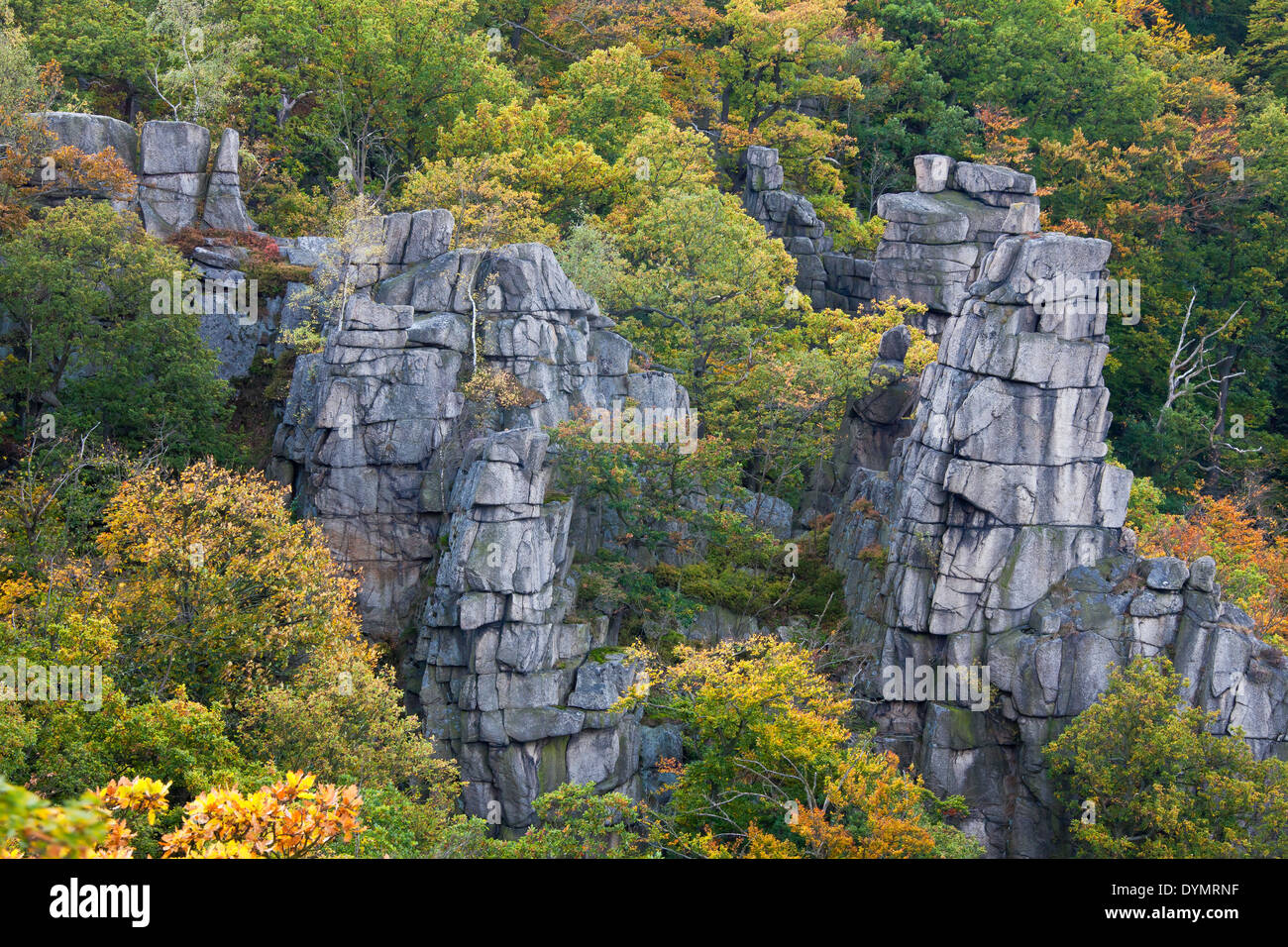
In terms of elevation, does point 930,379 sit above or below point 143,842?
above

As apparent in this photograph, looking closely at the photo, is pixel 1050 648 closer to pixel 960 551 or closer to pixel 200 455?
pixel 960 551

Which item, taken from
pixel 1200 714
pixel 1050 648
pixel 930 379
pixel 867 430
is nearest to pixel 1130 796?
pixel 1200 714

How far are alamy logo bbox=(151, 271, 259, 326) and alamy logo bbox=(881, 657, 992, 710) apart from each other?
892 inches

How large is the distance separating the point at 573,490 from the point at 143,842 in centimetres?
1845

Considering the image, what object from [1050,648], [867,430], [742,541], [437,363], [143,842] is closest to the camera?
[143,842]

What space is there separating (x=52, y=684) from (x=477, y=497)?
12.6m

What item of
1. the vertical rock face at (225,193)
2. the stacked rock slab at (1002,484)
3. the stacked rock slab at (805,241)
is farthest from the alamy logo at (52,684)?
the stacked rock slab at (805,241)

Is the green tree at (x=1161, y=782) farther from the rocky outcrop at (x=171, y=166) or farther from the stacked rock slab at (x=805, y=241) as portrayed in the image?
the rocky outcrop at (x=171, y=166)

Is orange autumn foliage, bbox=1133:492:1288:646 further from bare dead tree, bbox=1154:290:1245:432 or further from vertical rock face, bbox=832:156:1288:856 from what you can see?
bare dead tree, bbox=1154:290:1245:432

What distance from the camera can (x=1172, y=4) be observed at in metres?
63.1

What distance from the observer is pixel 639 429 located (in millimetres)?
35312

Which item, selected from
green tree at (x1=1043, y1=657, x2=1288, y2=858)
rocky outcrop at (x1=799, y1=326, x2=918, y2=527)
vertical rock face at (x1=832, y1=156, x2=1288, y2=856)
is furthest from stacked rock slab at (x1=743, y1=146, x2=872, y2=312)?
green tree at (x1=1043, y1=657, x2=1288, y2=858)

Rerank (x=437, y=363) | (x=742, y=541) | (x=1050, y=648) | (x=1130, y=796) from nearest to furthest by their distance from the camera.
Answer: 1. (x=1130, y=796)
2. (x=1050, y=648)
3. (x=437, y=363)
4. (x=742, y=541)
